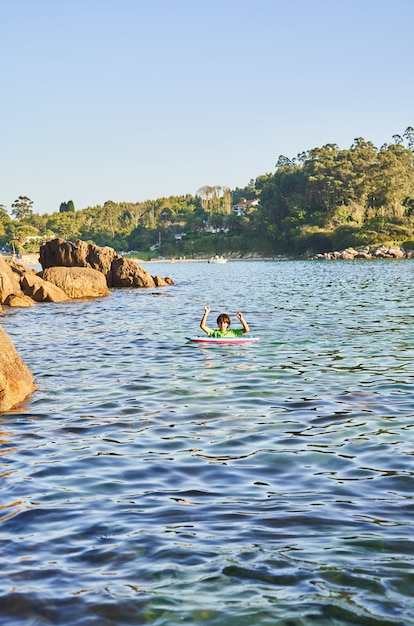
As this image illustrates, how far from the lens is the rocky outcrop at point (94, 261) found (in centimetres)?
4722

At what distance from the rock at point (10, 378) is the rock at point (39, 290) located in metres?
25.1

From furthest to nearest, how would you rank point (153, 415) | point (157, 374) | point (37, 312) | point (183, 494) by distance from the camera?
point (37, 312) → point (157, 374) → point (153, 415) → point (183, 494)

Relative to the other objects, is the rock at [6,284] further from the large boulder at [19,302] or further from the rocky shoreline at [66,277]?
the large boulder at [19,302]

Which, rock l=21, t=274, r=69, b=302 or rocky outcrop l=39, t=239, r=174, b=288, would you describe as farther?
rocky outcrop l=39, t=239, r=174, b=288

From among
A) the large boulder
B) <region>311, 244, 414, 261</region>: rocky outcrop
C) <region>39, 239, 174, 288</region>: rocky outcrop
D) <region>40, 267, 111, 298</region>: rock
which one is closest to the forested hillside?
<region>311, 244, 414, 261</region>: rocky outcrop

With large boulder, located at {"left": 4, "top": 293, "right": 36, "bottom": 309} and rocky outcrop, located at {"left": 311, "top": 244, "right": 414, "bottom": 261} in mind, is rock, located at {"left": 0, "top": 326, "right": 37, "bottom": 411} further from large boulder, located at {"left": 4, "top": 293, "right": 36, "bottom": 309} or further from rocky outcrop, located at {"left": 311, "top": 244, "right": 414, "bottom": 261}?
rocky outcrop, located at {"left": 311, "top": 244, "right": 414, "bottom": 261}

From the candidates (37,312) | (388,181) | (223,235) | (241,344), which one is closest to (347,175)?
(388,181)

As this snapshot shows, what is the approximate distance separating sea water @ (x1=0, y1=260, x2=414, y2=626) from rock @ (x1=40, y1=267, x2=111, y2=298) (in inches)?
970

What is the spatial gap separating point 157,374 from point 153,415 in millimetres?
3741

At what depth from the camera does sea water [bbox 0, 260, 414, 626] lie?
4.65 metres

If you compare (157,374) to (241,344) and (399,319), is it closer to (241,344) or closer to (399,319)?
(241,344)

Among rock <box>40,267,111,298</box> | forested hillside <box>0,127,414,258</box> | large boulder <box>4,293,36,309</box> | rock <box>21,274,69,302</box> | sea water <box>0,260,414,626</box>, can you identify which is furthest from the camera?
forested hillside <box>0,127,414,258</box>

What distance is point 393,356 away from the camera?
15.4 metres

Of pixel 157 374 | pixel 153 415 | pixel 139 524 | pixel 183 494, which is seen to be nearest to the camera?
pixel 139 524
